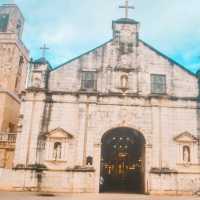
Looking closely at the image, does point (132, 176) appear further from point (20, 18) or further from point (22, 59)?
point (20, 18)

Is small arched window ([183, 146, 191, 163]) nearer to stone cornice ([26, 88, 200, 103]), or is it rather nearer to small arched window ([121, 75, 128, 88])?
stone cornice ([26, 88, 200, 103])

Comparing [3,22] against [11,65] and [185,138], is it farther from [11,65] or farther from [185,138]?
[185,138]

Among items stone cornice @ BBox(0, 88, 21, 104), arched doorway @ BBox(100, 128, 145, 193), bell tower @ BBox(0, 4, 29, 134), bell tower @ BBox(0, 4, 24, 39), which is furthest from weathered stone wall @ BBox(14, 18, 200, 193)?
bell tower @ BBox(0, 4, 24, 39)

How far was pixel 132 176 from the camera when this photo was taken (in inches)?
1176

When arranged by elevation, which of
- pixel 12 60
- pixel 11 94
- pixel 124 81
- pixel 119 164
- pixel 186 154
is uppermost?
pixel 12 60

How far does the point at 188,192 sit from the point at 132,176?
9.19m

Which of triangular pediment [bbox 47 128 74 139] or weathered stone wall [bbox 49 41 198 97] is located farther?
weathered stone wall [bbox 49 41 198 97]

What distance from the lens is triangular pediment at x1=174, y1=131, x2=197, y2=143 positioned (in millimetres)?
22536

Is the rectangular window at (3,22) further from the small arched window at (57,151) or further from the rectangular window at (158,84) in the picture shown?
the rectangular window at (158,84)

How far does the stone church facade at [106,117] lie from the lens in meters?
21.4

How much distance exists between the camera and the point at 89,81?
2395 centimetres

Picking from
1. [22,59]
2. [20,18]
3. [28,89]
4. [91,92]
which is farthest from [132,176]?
[20,18]

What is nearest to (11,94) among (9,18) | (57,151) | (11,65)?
(11,65)

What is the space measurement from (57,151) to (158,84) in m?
9.71
